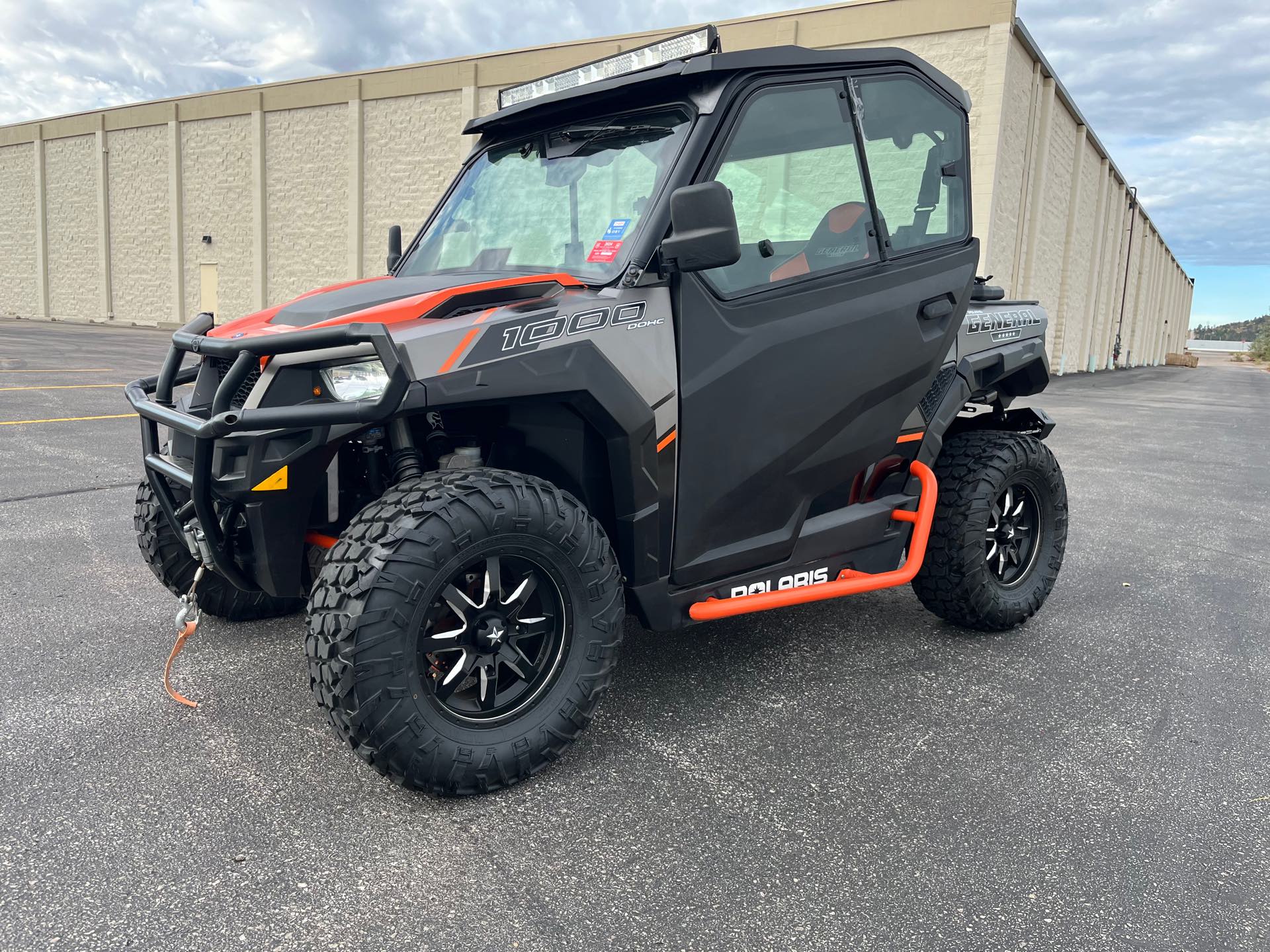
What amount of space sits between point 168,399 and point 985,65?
1964cm

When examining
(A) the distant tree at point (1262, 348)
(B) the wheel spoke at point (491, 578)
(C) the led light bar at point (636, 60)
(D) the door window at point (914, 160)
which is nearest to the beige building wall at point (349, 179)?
(D) the door window at point (914, 160)

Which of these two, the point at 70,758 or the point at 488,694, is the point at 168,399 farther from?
the point at 488,694

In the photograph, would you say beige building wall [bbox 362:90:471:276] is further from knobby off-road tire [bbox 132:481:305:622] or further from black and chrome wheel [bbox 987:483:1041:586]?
black and chrome wheel [bbox 987:483:1041:586]

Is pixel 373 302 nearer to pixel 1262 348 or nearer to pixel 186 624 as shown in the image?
pixel 186 624

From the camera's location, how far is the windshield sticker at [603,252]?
2941mm

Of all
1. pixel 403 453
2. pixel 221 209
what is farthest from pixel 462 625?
pixel 221 209

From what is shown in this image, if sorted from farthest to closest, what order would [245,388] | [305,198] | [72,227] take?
1. [72,227]
2. [305,198]
3. [245,388]

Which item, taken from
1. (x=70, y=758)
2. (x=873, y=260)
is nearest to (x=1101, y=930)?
(x=873, y=260)

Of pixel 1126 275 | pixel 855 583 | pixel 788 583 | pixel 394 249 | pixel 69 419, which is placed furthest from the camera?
pixel 1126 275

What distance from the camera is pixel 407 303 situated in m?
2.61

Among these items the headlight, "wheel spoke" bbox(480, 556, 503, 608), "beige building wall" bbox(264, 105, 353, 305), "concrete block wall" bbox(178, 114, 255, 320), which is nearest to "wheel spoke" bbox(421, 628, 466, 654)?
"wheel spoke" bbox(480, 556, 503, 608)

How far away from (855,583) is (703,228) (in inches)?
62.6

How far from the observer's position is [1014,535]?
14.1 ft

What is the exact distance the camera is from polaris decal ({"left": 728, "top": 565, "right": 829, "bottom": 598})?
327 cm
